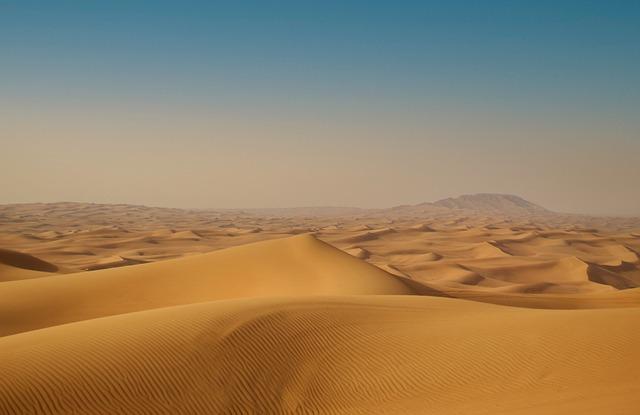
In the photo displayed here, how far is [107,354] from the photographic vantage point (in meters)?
7.71

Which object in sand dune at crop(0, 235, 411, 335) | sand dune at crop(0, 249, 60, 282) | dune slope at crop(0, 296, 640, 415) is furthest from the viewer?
sand dune at crop(0, 249, 60, 282)

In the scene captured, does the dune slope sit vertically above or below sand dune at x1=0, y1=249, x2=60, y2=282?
above

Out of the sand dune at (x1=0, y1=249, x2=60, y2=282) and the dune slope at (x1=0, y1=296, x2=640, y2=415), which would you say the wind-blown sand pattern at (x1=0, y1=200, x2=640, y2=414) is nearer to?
the dune slope at (x1=0, y1=296, x2=640, y2=415)

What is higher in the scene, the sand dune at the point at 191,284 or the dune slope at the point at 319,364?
the dune slope at the point at 319,364

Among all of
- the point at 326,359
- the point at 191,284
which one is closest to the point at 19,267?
the point at 191,284

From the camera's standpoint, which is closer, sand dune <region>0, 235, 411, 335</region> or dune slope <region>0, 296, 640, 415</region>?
dune slope <region>0, 296, 640, 415</region>

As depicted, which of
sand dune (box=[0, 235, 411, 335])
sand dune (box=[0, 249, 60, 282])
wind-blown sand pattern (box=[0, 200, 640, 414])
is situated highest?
wind-blown sand pattern (box=[0, 200, 640, 414])

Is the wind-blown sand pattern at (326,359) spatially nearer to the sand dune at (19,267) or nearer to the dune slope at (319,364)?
the dune slope at (319,364)

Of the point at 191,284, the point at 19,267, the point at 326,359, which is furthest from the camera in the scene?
the point at 19,267

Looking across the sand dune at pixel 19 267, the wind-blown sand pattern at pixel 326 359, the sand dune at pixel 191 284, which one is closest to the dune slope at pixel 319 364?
the wind-blown sand pattern at pixel 326 359

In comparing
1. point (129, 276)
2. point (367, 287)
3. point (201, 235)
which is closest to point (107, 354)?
point (367, 287)

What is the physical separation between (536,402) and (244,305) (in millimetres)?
5916

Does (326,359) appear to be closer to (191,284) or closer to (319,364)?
(319,364)

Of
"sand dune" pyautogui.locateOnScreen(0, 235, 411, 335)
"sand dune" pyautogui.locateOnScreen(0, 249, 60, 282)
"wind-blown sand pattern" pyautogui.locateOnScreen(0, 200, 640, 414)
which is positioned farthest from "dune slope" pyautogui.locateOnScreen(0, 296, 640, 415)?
"sand dune" pyautogui.locateOnScreen(0, 249, 60, 282)
